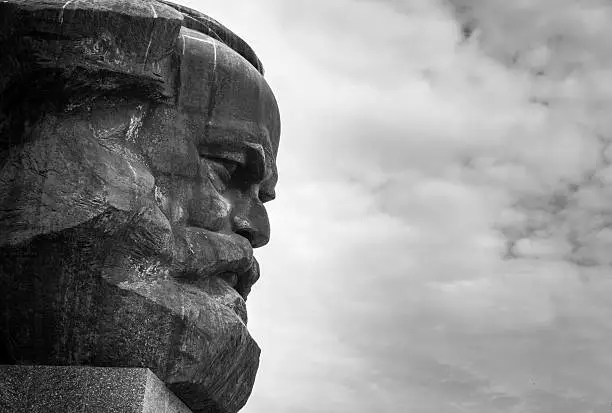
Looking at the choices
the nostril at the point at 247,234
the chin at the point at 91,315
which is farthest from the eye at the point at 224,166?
the chin at the point at 91,315

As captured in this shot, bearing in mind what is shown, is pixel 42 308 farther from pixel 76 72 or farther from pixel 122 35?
pixel 122 35

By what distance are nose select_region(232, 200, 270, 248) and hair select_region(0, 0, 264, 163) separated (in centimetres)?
110

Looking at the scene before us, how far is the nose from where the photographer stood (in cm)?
590

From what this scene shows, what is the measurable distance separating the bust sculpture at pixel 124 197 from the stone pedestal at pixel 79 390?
194 millimetres

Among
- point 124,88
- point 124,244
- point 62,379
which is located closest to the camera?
point 62,379

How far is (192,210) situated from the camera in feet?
18.1

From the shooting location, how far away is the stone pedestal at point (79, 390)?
451 centimetres

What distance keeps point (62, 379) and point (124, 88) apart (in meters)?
2.09

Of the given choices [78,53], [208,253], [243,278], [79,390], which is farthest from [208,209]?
[79,390]

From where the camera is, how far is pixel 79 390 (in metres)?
4.55

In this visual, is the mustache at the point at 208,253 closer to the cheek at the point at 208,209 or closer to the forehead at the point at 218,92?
the cheek at the point at 208,209

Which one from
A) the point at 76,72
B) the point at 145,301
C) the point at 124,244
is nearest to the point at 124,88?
the point at 76,72

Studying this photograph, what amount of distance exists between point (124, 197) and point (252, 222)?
52.7 inches

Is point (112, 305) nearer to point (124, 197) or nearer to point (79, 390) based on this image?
point (79, 390)
